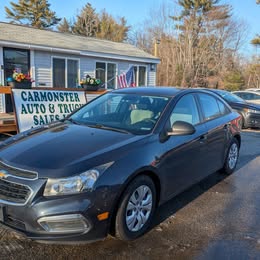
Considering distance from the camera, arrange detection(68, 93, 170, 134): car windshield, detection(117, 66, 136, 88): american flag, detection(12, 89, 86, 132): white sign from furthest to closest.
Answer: detection(117, 66, 136, 88): american flag, detection(12, 89, 86, 132): white sign, detection(68, 93, 170, 134): car windshield

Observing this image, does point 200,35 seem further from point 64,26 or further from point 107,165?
point 107,165

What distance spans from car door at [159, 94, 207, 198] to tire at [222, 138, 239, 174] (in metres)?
1.12

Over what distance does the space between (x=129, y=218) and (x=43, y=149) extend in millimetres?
1130

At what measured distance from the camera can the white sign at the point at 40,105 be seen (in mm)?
6398

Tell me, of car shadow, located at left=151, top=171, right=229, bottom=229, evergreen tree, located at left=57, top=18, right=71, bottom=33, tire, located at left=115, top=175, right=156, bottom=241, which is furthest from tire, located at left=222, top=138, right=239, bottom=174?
evergreen tree, located at left=57, top=18, right=71, bottom=33

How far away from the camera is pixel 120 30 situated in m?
38.3

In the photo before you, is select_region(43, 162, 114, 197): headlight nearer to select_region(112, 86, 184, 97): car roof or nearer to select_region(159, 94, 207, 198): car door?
select_region(159, 94, 207, 198): car door

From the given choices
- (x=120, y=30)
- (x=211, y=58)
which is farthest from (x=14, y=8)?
(x=211, y=58)

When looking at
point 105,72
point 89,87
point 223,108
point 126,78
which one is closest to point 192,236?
point 223,108

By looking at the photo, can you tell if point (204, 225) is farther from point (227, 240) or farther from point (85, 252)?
point (85, 252)

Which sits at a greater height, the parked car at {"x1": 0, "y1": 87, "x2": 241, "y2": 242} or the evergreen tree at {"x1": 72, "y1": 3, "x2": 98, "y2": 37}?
the evergreen tree at {"x1": 72, "y1": 3, "x2": 98, "y2": 37}

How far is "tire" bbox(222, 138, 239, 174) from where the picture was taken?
519 centimetres

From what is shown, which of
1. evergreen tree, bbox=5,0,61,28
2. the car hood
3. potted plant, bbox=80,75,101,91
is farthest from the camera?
evergreen tree, bbox=5,0,61,28

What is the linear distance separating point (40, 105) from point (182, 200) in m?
4.21
